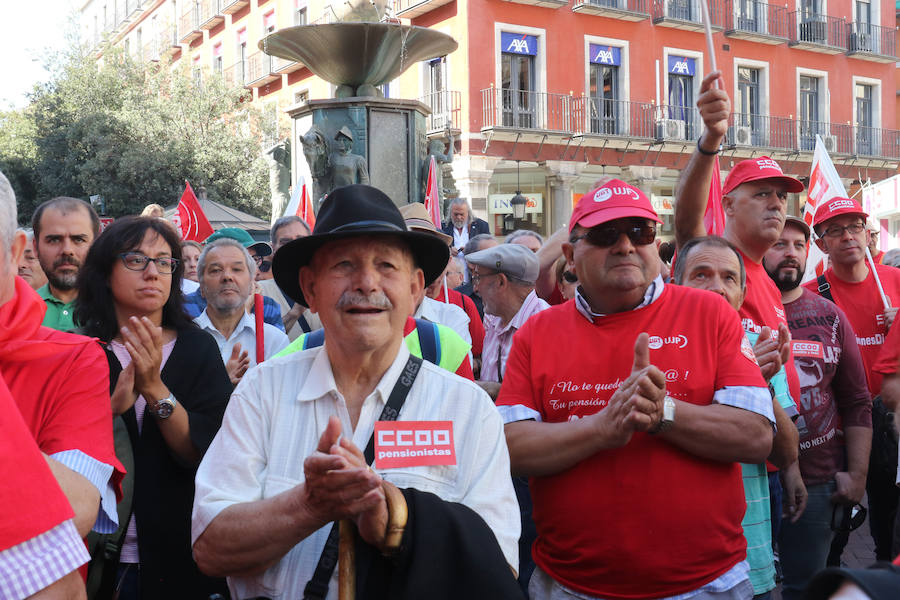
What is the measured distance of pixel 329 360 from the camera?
238 cm

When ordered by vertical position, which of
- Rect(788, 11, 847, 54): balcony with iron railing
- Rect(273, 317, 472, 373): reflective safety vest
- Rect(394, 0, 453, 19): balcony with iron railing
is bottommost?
Rect(273, 317, 472, 373): reflective safety vest

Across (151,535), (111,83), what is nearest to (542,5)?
(111,83)

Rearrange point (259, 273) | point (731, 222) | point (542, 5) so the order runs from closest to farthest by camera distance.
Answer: point (731, 222) → point (259, 273) → point (542, 5)

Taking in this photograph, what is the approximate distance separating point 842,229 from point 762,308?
196 cm

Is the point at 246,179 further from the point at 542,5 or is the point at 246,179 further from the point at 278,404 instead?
the point at 278,404

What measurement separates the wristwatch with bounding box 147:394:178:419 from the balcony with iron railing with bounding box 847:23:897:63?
3385 cm

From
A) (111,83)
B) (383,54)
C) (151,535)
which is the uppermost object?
(111,83)

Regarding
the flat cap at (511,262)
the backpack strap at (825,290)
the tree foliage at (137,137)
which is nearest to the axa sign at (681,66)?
the tree foliage at (137,137)

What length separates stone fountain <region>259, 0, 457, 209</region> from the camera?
9.35 metres

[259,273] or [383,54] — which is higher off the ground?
[383,54]

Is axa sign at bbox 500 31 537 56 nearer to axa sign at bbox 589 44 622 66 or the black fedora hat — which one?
axa sign at bbox 589 44 622 66

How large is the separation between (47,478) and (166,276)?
1.68 metres

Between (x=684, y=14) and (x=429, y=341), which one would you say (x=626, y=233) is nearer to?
(x=429, y=341)

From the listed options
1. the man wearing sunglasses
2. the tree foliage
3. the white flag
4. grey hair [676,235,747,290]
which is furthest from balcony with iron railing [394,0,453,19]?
grey hair [676,235,747,290]
